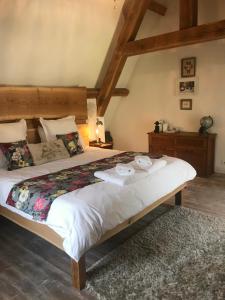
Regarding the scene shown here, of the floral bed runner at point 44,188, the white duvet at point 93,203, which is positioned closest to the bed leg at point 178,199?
the white duvet at point 93,203

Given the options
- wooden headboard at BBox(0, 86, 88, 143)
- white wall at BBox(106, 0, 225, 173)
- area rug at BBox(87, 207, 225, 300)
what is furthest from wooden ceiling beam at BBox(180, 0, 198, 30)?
area rug at BBox(87, 207, 225, 300)

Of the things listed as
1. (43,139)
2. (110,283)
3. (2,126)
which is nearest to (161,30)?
(43,139)

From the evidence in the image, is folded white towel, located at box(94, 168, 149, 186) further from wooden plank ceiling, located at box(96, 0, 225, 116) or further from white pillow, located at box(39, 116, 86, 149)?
wooden plank ceiling, located at box(96, 0, 225, 116)

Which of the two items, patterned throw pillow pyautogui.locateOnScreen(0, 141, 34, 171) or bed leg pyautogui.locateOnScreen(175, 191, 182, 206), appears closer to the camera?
patterned throw pillow pyautogui.locateOnScreen(0, 141, 34, 171)

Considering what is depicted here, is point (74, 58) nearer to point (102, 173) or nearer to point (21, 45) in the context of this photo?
point (21, 45)

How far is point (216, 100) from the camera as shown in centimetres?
450

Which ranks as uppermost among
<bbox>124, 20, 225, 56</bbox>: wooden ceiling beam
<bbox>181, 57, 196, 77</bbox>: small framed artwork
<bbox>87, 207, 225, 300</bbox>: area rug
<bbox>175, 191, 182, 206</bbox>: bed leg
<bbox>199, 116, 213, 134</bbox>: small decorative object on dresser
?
<bbox>124, 20, 225, 56</bbox>: wooden ceiling beam

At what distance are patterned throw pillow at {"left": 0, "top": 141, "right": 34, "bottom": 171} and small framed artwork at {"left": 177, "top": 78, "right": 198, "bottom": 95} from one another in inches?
120

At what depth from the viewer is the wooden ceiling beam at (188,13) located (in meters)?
3.53

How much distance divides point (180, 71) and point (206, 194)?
2326 millimetres

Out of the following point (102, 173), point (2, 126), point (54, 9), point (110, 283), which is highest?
point (54, 9)

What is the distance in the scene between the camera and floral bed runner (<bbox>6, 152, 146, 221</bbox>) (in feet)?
6.98

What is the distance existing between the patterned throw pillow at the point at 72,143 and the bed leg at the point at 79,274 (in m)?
1.88

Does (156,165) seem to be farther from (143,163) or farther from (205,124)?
(205,124)
